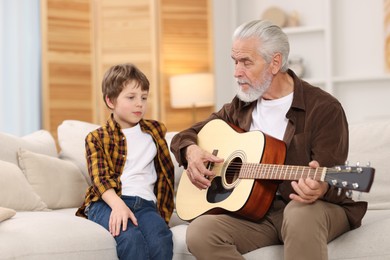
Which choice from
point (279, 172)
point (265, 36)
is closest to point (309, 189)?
point (279, 172)

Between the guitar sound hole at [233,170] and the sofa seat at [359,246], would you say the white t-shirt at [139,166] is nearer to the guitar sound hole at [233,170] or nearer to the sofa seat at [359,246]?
the guitar sound hole at [233,170]

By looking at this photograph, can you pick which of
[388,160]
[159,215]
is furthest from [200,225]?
[388,160]

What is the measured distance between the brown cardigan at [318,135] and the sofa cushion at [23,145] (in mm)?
1278

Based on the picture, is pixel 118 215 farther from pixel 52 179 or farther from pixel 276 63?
pixel 276 63

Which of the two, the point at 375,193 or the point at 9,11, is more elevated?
the point at 9,11

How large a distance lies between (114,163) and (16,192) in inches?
17.1

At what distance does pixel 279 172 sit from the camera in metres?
2.33

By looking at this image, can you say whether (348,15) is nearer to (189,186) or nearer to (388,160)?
(388,160)

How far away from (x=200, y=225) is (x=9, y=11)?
12.0 feet

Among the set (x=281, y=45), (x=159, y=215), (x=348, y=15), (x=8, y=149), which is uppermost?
(x=348, y=15)

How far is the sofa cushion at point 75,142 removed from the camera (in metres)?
3.37

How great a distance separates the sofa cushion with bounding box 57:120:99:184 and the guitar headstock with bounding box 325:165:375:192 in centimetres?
152

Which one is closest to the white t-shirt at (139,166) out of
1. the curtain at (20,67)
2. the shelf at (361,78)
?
the curtain at (20,67)

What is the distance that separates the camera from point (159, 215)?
2.74 meters
